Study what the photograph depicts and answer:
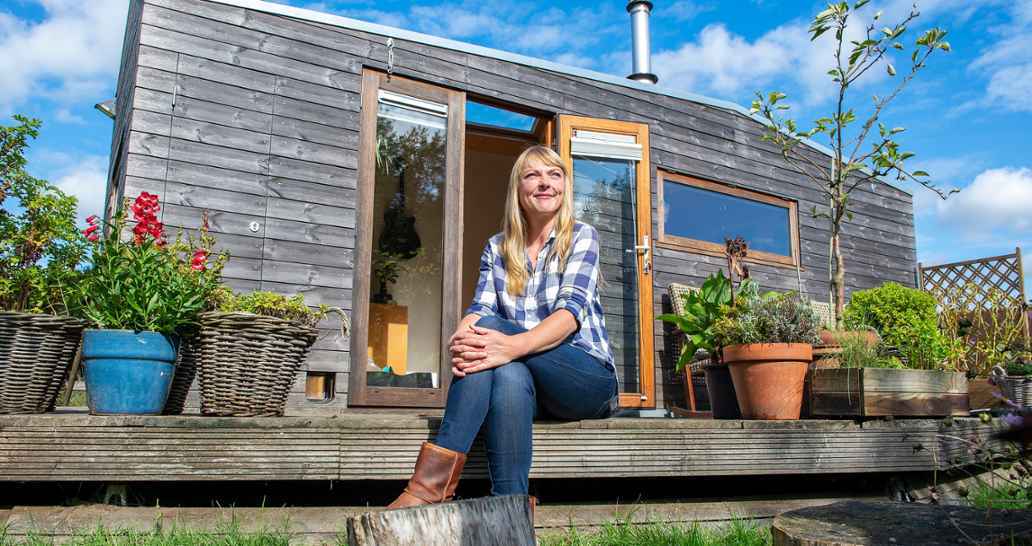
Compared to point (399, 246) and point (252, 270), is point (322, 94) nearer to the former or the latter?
point (252, 270)

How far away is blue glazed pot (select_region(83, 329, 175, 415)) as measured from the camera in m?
1.88

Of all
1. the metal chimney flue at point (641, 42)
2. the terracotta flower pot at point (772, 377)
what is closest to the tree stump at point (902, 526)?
the terracotta flower pot at point (772, 377)

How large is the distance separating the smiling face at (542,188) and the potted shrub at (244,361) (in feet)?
2.52

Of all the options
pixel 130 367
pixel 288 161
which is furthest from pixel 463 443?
pixel 288 161

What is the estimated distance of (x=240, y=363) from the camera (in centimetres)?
196

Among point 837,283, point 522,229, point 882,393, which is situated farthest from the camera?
point 837,283

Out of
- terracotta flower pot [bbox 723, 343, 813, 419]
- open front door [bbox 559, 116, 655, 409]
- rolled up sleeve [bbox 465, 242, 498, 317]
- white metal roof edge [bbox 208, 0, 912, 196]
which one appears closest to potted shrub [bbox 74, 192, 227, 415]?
rolled up sleeve [bbox 465, 242, 498, 317]

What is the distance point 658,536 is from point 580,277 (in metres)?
0.70

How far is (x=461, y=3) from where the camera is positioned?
6578 mm

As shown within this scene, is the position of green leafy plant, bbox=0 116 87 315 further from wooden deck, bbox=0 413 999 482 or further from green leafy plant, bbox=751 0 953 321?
green leafy plant, bbox=751 0 953 321

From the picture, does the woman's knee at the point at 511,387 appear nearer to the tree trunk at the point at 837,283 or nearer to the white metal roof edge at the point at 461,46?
the tree trunk at the point at 837,283

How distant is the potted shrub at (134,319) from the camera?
1.89 m

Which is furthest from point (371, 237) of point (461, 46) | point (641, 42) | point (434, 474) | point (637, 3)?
point (637, 3)

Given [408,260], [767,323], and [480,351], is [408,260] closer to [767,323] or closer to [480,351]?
[767,323]
